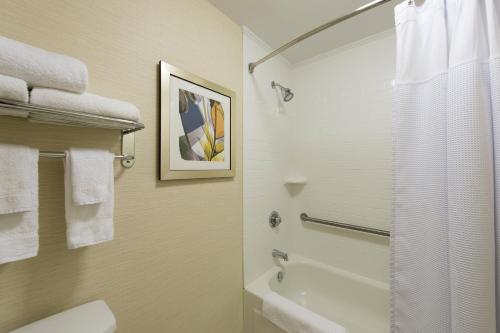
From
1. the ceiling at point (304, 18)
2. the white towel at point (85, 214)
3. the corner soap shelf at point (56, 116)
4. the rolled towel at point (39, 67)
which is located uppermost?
the ceiling at point (304, 18)

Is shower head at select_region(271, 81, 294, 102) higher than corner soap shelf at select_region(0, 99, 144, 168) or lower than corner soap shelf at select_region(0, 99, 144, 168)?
higher

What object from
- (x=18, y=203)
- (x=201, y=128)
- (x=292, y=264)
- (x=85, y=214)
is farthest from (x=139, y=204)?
(x=292, y=264)

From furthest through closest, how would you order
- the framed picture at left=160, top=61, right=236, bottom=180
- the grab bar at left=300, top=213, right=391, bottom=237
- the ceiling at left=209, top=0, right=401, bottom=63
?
the grab bar at left=300, top=213, right=391, bottom=237 → the ceiling at left=209, top=0, right=401, bottom=63 → the framed picture at left=160, top=61, right=236, bottom=180

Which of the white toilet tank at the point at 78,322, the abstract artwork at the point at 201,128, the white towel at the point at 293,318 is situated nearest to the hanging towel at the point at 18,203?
the white toilet tank at the point at 78,322

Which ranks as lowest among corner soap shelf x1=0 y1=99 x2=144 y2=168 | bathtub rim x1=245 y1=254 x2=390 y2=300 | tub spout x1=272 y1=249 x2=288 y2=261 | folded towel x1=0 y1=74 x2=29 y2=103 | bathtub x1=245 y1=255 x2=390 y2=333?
bathtub x1=245 y1=255 x2=390 y2=333

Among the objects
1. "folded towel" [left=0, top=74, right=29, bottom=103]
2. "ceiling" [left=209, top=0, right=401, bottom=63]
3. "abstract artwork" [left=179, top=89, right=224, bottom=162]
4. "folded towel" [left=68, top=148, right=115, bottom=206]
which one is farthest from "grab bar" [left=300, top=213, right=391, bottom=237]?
"folded towel" [left=0, top=74, right=29, bottom=103]

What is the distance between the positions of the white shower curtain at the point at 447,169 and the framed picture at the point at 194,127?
89 cm

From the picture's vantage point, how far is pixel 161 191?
97 cm

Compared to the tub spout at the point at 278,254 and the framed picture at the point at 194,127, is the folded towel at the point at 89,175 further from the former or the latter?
the tub spout at the point at 278,254

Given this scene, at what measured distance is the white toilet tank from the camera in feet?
1.97

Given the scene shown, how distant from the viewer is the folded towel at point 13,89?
47 centimetres

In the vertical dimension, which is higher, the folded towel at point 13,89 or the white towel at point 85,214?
the folded towel at point 13,89

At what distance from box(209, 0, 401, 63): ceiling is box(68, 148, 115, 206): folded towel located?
44.8 inches

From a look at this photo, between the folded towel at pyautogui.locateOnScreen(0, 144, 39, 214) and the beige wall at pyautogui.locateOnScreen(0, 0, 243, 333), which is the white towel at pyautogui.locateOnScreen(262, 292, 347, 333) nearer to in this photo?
the beige wall at pyautogui.locateOnScreen(0, 0, 243, 333)
